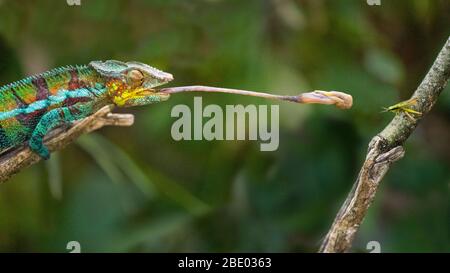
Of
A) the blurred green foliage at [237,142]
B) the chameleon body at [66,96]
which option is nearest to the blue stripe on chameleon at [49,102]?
the chameleon body at [66,96]

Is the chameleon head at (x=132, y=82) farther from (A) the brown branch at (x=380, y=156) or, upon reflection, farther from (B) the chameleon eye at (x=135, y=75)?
(A) the brown branch at (x=380, y=156)

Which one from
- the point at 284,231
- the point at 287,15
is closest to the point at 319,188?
the point at 284,231

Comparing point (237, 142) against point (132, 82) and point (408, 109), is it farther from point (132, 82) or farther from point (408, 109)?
point (408, 109)

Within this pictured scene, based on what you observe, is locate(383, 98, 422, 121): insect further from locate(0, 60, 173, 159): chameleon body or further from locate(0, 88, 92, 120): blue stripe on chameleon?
locate(0, 88, 92, 120): blue stripe on chameleon

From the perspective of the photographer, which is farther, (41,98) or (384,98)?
(384,98)

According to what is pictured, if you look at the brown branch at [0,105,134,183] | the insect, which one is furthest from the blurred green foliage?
the insect

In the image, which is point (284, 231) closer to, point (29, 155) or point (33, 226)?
point (33, 226)
